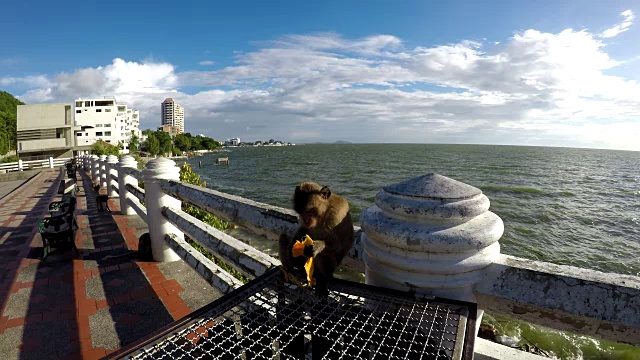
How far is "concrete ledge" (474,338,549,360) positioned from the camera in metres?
1.42

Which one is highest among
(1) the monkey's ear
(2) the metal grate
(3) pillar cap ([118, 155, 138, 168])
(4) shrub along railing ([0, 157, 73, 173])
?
(1) the monkey's ear

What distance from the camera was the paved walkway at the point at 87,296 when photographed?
307 cm

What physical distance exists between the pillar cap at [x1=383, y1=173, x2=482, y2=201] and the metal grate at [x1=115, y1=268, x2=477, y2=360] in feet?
1.49

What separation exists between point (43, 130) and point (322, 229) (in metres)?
56.2

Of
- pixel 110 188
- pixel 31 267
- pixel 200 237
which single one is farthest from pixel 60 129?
pixel 200 237

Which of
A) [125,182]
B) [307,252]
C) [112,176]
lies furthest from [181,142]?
[307,252]

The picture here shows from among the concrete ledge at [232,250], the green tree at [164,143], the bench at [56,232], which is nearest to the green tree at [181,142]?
the green tree at [164,143]

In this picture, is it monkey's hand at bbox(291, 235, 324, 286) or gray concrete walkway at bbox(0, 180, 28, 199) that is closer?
monkey's hand at bbox(291, 235, 324, 286)

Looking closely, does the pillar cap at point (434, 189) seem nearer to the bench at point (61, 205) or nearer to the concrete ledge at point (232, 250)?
the concrete ledge at point (232, 250)

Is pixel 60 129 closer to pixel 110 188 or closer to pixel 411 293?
pixel 110 188

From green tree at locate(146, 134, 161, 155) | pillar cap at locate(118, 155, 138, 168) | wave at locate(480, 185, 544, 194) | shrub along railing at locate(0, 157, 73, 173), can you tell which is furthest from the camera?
green tree at locate(146, 134, 161, 155)

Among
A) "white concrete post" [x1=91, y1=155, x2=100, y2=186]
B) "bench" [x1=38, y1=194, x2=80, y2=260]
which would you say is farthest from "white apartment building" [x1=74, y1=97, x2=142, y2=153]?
"bench" [x1=38, y1=194, x2=80, y2=260]

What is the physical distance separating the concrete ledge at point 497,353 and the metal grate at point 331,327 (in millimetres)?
216

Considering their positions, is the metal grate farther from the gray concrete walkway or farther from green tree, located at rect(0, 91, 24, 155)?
green tree, located at rect(0, 91, 24, 155)
